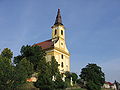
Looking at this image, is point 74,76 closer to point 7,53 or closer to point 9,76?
point 7,53

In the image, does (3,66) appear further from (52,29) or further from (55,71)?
(52,29)

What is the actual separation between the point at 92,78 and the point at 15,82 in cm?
2781

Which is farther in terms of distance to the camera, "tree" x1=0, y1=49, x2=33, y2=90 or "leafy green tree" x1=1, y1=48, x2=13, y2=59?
"leafy green tree" x1=1, y1=48, x2=13, y2=59

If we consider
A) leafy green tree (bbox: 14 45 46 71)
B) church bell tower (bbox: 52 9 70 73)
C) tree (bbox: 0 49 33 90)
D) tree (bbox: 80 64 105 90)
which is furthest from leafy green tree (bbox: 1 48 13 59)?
tree (bbox: 80 64 105 90)

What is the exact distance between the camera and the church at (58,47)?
2339 inches

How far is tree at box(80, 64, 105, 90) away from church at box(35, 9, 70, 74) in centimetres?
717

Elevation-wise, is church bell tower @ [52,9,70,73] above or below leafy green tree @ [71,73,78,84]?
above

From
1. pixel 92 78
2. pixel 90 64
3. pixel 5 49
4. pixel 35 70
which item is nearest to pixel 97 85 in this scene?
pixel 92 78

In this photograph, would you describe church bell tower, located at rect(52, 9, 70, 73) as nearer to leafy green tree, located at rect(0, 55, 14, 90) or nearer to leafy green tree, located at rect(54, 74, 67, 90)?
leafy green tree, located at rect(54, 74, 67, 90)

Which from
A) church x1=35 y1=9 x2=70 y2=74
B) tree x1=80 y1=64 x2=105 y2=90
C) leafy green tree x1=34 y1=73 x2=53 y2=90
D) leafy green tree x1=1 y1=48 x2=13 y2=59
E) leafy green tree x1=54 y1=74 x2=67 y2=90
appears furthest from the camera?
church x1=35 y1=9 x2=70 y2=74

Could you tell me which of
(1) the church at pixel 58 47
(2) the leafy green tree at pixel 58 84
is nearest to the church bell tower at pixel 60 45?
(1) the church at pixel 58 47

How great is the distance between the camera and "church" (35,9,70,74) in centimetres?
5941

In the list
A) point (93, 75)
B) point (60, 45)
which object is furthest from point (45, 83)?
point (60, 45)

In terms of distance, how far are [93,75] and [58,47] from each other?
1501cm
